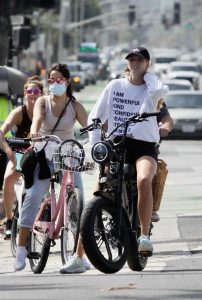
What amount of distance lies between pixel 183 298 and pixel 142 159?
2.30 meters

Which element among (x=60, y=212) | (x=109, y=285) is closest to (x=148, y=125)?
(x=60, y=212)

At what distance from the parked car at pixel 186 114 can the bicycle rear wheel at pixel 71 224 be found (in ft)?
72.7

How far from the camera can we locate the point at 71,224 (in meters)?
11.2

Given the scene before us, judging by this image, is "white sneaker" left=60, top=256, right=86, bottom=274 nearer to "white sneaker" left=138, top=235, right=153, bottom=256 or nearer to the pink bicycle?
the pink bicycle

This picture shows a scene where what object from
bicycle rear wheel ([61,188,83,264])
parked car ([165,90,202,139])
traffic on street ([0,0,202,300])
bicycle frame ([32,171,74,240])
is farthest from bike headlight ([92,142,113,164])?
parked car ([165,90,202,139])

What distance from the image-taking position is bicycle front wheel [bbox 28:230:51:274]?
1134 cm

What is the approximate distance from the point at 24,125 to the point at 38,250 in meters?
2.44

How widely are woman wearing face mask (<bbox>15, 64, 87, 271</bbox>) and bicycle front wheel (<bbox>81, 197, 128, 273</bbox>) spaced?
34.3 inches

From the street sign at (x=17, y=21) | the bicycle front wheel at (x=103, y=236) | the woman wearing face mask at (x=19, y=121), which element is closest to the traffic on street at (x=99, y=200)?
the bicycle front wheel at (x=103, y=236)

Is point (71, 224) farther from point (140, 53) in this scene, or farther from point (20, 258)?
point (140, 53)

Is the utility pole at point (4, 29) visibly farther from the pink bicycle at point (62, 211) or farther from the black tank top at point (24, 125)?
the pink bicycle at point (62, 211)

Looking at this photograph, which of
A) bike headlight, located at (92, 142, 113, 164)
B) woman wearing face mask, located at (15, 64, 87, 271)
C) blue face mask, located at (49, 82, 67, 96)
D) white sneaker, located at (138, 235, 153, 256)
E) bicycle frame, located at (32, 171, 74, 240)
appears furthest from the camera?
blue face mask, located at (49, 82, 67, 96)

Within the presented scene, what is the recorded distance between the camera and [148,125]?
11.2m

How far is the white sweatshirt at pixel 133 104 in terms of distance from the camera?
36.6 feet
